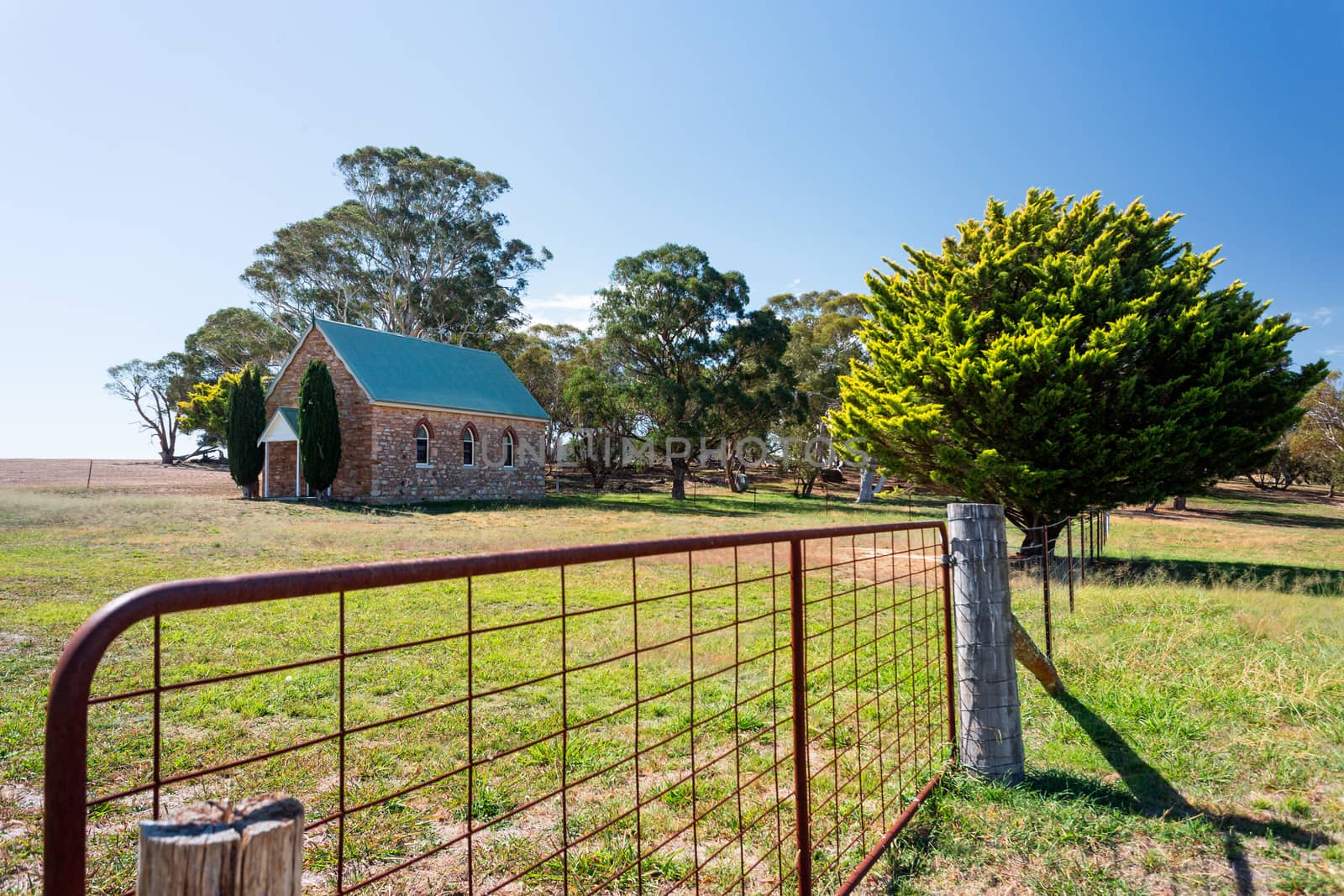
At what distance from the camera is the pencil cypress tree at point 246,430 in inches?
997

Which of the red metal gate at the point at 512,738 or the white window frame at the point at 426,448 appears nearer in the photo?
the red metal gate at the point at 512,738

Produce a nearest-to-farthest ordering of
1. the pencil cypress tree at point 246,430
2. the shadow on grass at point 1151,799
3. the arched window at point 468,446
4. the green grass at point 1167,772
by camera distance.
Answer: the green grass at point 1167,772 → the shadow on grass at point 1151,799 → the pencil cypress tree at point 246,430 → the arched window at point 468,446

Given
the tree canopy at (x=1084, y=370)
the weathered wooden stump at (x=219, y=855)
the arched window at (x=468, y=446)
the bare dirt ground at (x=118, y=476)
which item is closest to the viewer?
the weathered wooden stump at (x=219, y=855)

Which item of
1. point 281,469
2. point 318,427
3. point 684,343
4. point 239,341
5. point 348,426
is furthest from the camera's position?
point 239,341

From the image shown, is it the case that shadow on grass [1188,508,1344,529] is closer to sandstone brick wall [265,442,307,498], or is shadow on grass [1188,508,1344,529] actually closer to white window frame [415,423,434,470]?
white window frame [415,423,434,470]

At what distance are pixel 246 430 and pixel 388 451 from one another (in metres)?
5.44

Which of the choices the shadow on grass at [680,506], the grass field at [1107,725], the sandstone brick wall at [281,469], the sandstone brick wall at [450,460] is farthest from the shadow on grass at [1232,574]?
the sandstone brick wall at [281,469]

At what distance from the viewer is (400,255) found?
3741 centimetres

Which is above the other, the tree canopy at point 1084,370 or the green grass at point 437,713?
the tree canopy at point 1084,370

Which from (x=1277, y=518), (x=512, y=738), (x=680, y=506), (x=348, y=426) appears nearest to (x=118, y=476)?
(x=348, y=426)

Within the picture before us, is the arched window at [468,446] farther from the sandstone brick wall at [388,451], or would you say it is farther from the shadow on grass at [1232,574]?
the shadow on grass at [1232,574]

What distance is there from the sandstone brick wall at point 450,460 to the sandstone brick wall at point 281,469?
3.84 metres

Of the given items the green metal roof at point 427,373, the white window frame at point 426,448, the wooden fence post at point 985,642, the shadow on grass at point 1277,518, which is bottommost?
the shadow on grass at point 1277,518

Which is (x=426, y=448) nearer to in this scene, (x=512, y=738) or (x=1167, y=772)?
(x=512, y=738)
